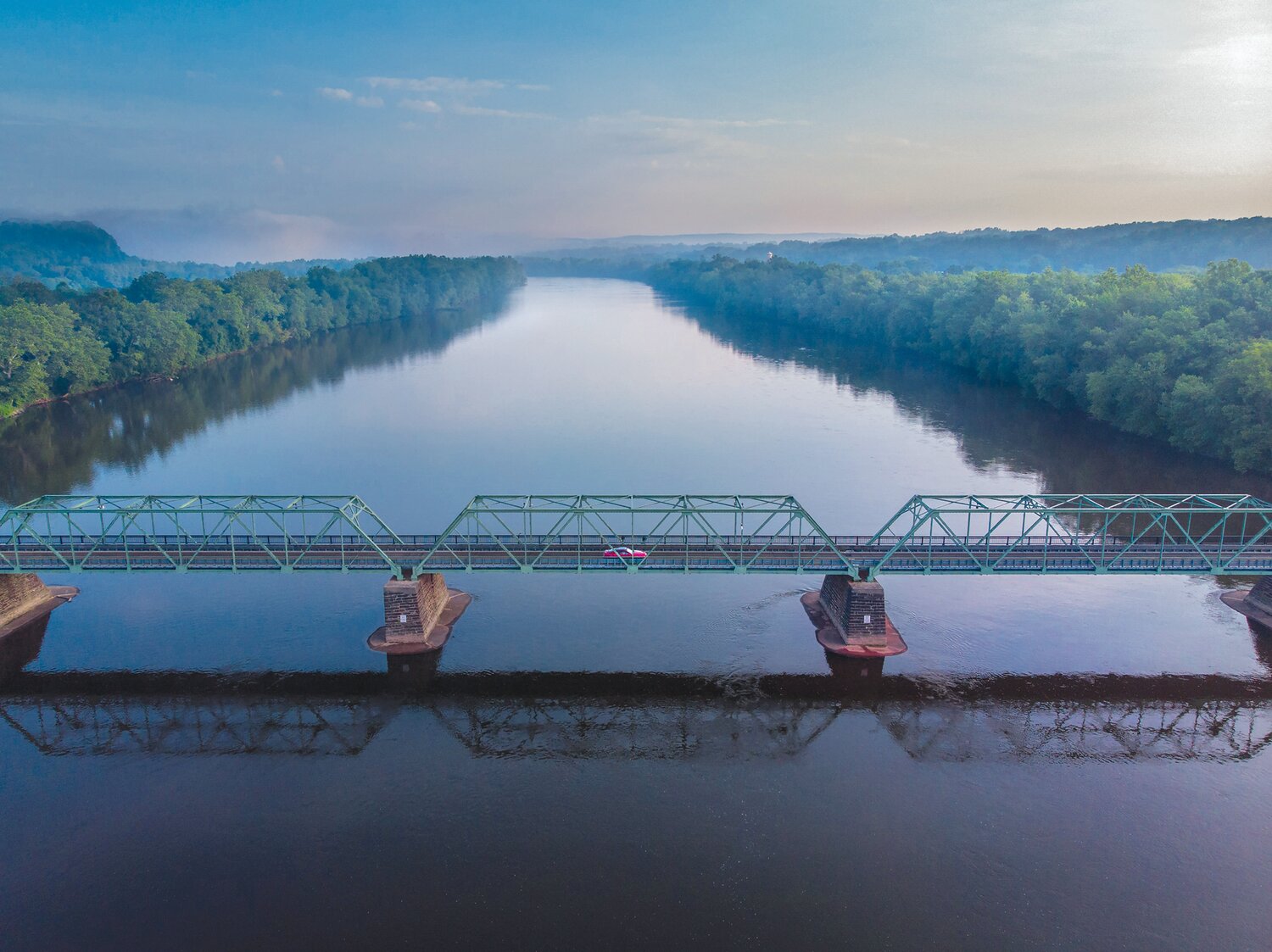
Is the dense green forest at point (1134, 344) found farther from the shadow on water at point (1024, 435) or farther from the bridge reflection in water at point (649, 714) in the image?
the bridge reflection in water at point (649, 714)

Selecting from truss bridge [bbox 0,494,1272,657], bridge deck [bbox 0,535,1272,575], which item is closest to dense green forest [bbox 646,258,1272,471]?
truss bridge [bbox 0,494,1272,657]

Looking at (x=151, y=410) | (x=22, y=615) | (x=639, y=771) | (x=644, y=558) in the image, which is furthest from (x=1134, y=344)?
(x=151, y=410)

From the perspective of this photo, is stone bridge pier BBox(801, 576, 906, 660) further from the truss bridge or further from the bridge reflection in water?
the bridge reflection in water

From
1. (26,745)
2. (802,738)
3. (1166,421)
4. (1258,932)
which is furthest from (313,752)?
(1166,421)

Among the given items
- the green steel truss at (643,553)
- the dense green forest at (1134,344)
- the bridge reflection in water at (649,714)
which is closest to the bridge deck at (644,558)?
the green steel truss at (643,553)

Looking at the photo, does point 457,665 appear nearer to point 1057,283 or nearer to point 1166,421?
point 1166,421

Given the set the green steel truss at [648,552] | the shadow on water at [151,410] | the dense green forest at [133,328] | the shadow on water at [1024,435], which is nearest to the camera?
the green steel truss at [648,552]
